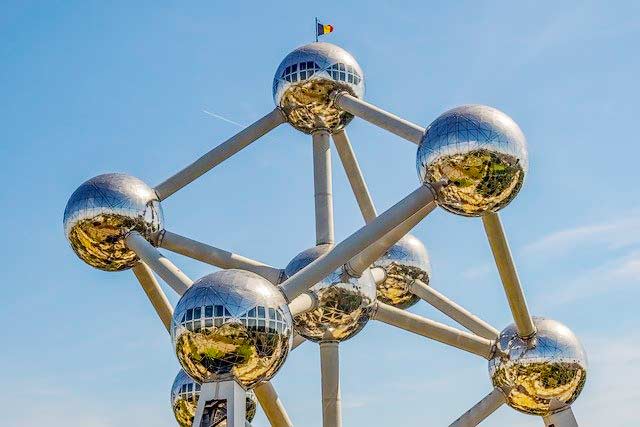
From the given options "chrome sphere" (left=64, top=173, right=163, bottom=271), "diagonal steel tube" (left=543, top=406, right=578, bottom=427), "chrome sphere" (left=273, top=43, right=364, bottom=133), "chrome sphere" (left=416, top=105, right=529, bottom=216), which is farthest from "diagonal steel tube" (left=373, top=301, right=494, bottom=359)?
"chrome sphere" (left=64, top=173, right=163, bottom=271)

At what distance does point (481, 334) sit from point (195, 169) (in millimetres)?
5241

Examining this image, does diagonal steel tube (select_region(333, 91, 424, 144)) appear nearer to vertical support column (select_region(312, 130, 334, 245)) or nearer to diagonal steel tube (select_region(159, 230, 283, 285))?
vertical support column (select_region(312, 130, 334, 245))

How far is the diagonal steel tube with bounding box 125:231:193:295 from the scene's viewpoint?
13.4 metres

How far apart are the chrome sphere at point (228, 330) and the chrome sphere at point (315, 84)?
A: 5286mm

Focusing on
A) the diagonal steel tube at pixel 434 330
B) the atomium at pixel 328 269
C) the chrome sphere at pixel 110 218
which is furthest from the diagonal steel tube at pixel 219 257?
the diagonal steel tube at pixel 434 330

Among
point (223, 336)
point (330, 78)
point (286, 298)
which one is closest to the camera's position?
point (223, 336)

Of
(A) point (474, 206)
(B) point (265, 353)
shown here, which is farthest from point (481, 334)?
(B) point (265, 353)

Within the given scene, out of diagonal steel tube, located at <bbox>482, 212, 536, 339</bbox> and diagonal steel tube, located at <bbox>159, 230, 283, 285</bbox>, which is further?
A: diagonal steel tube, located at <bbox>159, 230, 283, 285</bbox>

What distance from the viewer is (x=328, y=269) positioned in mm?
12930

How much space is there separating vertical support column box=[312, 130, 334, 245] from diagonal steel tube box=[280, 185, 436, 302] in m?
2.67

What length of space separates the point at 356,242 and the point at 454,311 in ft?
13.9

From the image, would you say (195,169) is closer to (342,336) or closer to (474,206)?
(342,336)

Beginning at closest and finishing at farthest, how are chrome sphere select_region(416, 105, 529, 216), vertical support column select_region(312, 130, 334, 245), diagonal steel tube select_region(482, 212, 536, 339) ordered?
chrome sphere select_region(416, 105, 529, 216) → diagonal steel tube select_region(482, 212, 536, 339) → vertical support column select_region(312, 130, 334, 245)

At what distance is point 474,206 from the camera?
1346cm
